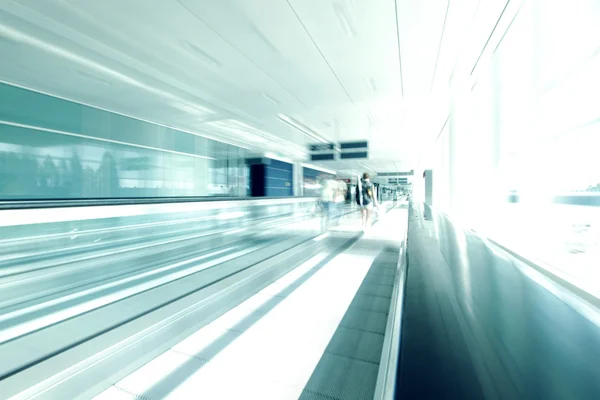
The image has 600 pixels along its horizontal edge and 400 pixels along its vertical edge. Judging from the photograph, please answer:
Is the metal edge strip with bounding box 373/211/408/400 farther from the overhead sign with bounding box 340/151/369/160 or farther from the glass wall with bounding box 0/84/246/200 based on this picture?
the overhead sign with bounding box 340/151/369/160

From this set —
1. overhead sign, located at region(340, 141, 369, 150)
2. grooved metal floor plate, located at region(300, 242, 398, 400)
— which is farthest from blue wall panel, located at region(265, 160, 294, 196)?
grooved metal floor plate, located at region(300, 242, 398, 400)

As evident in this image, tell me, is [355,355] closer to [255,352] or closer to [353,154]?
[255,352]

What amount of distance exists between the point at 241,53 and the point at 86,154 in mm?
10782

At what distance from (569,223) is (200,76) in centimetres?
589

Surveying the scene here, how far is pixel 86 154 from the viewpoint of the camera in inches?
436

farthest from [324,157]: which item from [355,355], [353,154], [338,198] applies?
[355,355]

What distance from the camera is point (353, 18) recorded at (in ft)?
10.7

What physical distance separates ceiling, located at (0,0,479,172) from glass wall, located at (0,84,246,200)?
359 centimetres

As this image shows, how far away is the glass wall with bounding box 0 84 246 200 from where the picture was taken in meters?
8.95

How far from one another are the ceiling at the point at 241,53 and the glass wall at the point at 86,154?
359cm

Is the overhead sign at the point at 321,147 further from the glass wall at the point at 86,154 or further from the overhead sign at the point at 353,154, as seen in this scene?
the glass wall at the point at 86,154

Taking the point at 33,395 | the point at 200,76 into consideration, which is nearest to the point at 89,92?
the point at 200,76

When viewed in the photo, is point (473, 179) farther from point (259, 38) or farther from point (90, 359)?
point (90, 359)

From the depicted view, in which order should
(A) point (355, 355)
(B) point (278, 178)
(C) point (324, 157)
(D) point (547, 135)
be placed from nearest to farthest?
(A) point (355, 355) → (D) point (547, 135) → (C) point (324, 157) → (B) point (278, 178)
